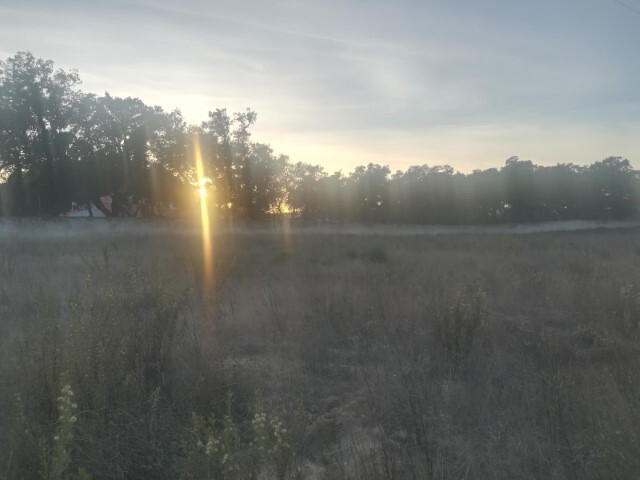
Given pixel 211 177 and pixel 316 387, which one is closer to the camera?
pixel 316 387

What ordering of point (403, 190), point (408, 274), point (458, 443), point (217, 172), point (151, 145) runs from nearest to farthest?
1. point (458, 443)
2. point (408, 274)
3. point (151, 145)
4. point (217, 172)
5. point (403, 190)

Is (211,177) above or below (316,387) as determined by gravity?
above

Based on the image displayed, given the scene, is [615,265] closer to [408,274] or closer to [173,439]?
[408,274]

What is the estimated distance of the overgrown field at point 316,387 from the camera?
113 inches

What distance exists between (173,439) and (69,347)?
927 mm

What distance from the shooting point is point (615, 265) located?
1211 centimetres

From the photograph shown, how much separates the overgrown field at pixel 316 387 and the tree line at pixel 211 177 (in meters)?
26.0

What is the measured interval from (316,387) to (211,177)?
33251mm

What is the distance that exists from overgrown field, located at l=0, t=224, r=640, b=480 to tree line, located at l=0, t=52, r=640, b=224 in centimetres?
2597

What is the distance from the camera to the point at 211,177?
119 ft

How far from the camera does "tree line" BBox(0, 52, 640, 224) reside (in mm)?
29375

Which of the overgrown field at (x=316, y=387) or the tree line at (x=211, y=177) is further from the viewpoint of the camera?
the tree line at (x=211, y=177)

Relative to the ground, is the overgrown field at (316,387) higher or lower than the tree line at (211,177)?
lower

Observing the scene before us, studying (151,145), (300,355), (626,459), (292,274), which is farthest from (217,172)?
(626,459)
